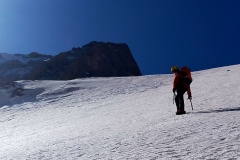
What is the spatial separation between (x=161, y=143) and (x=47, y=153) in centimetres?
306

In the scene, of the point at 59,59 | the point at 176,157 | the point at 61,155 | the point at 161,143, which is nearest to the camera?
the point at 176,157

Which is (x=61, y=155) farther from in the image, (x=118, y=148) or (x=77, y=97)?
(x=77, y=97)

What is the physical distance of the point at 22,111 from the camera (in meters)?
24.7

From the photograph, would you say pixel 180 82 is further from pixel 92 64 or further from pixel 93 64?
pixel 93 64

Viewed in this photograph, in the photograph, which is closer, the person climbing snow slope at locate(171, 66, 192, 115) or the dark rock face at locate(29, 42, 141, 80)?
the person climbing snow slope at locate(171, 66, 192, 115)

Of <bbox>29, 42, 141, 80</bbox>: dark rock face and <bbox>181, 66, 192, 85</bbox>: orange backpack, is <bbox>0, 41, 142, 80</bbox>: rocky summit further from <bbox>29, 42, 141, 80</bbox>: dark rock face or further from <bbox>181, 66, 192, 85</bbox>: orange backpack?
<bbox>181, 66, 192, 85</bbox>: orange backpack

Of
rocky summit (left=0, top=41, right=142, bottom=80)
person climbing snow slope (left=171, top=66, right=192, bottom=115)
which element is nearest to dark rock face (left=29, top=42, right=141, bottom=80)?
rocky summit (left=0, top=41, right=142, bottom=80)

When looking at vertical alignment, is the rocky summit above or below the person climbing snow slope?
above

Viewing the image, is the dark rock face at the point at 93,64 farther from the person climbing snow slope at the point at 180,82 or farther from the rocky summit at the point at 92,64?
the person climbing snow slope at the point at 180,82

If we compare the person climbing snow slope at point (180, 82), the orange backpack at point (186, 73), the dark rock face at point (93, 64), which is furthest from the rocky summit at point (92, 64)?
the orange backpack at point (186, 73)

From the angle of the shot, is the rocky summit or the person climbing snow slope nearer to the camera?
the person climbing snow slope

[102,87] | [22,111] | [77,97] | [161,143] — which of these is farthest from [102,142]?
[102,87]

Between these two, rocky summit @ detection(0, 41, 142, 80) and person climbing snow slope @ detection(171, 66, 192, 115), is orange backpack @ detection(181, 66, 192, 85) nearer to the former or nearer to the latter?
person climbing snow slope @ detection(171, 66, 192, 115)

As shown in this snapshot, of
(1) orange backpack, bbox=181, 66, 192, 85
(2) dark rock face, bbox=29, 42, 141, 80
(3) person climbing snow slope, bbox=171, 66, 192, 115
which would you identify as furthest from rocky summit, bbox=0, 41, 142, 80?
(1) orange backpack, bbox=181, 66, 192, 85
